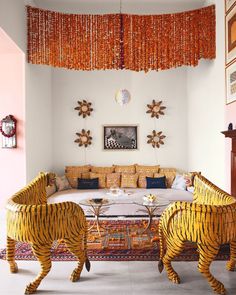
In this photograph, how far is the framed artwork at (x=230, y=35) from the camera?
14.3 ft

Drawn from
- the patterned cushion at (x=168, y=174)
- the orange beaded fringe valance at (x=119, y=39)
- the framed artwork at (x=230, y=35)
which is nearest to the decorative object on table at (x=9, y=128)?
the orange beaded fringe valance at (x=119, y=39)

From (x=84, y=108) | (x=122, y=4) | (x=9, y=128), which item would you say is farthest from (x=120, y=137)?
(x=122, y=4)

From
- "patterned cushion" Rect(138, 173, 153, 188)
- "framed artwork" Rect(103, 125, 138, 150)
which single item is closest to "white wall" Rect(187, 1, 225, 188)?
"patterned cushion" Rect(138, 173, 153, 188)

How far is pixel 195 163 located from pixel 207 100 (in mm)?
1557

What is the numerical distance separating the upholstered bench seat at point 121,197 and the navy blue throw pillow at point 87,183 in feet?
0.86

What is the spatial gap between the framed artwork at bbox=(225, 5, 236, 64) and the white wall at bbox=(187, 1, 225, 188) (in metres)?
0.20

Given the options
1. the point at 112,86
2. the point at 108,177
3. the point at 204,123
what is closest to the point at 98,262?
the point at 108,177

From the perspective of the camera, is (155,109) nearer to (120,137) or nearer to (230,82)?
(120,137)

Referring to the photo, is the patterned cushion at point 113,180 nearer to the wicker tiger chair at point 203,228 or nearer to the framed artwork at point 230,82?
the framed artwork at point 230,82

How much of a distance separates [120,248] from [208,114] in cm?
324

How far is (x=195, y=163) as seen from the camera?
6598mm

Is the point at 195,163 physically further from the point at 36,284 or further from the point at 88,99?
the point at 36,284

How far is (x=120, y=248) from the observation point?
12.8 feet

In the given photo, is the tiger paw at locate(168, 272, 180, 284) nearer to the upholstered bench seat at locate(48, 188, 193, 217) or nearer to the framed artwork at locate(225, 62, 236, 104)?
the upholstered bench seat at locate(48, 188, 193, 217)
